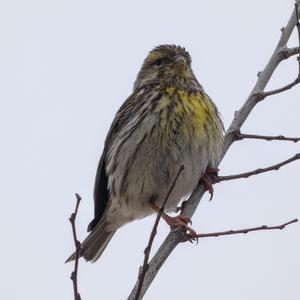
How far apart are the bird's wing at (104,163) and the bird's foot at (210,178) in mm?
1038

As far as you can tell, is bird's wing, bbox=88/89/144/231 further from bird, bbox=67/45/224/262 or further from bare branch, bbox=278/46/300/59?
bare branch, bbox=278/46/300/59

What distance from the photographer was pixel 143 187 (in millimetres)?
5609

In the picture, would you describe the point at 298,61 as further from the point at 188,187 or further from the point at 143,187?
the point at 143,187

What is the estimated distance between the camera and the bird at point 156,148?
5.37 meters

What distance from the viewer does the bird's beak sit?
19.9 feet

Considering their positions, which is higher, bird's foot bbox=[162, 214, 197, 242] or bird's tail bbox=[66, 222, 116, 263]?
bird's foot bbox=[162, 214, 197, 242]

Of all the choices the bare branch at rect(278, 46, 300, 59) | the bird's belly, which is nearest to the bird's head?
the bird's belly

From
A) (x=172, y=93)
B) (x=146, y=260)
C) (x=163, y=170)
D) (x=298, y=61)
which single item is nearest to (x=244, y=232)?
(x=146, y=260)

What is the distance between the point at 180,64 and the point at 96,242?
6.17 ft

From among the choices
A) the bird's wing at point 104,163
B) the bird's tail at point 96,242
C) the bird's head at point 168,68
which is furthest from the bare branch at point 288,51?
the bird's tail at point 96,242

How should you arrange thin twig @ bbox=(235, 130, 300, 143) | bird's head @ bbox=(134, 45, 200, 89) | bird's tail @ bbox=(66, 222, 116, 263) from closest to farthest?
thin twig @ bbox=(235, 130, 300, 143) → bird's head @ bbox=(134, 45, 200, 89) → bird's tail @ bbox=(66, 222, 116, 263)

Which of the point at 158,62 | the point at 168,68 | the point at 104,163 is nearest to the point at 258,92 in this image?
the point at 168,68

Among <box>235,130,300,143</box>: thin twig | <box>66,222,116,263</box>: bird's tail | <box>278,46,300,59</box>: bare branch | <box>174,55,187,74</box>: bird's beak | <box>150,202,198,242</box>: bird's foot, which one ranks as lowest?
<box>66,222,116,263</box>: bird's tail

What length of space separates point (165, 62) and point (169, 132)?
3.88ft
